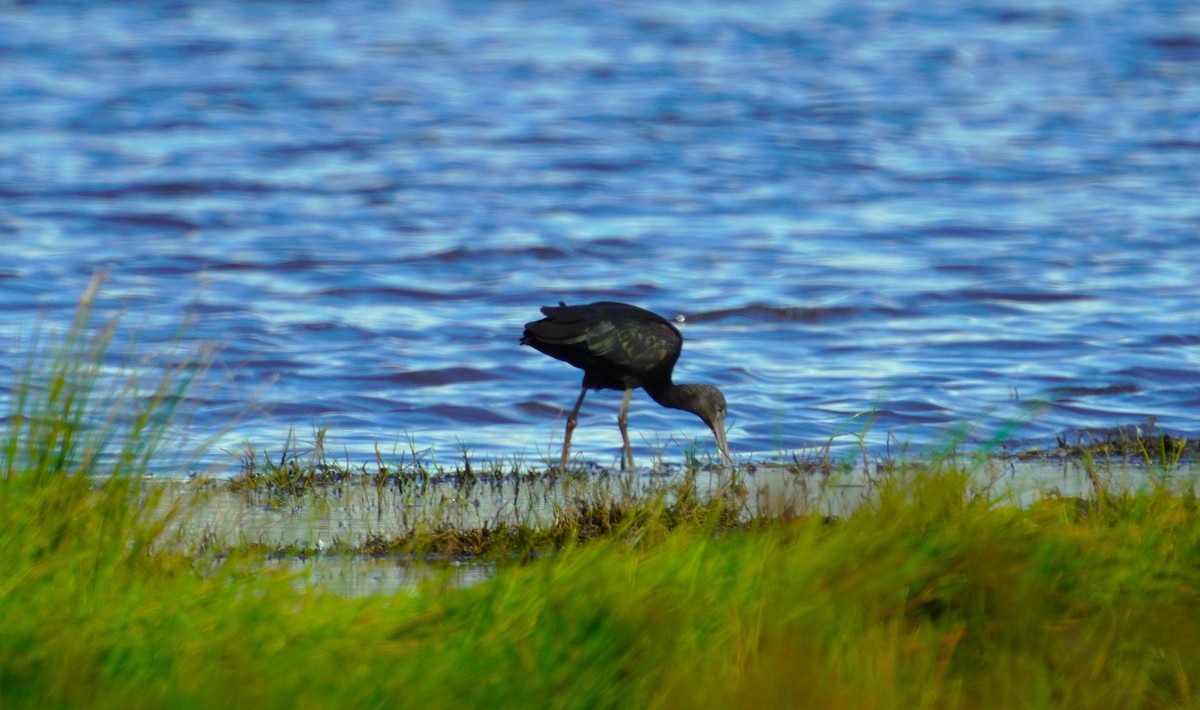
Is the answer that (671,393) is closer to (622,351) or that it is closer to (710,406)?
(710,406)

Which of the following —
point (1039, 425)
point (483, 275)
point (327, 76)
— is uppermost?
point (327, 76)

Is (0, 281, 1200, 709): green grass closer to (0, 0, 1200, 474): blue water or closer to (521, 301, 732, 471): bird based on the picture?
(0, 0, 1200, 474): blue water

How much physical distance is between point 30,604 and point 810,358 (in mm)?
7961

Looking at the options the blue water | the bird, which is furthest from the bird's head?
the blue water

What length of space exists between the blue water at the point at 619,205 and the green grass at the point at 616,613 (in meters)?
0.73

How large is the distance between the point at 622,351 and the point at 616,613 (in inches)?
160

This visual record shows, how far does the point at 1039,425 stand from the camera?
9.27 m

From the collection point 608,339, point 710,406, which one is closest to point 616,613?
point 608,339

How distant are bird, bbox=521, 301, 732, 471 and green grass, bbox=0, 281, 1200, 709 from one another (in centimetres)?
282

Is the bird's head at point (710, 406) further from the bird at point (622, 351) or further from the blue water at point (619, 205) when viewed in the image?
the blue water at point (619, 205)

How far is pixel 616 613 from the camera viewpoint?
13.1ft

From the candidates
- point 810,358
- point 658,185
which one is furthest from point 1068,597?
point 658,185

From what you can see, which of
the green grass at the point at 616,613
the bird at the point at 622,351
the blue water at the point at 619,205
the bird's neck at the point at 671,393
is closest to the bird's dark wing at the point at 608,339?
the bird at the point at 622,351

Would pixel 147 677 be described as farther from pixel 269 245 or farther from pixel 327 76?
pixel 327 76
